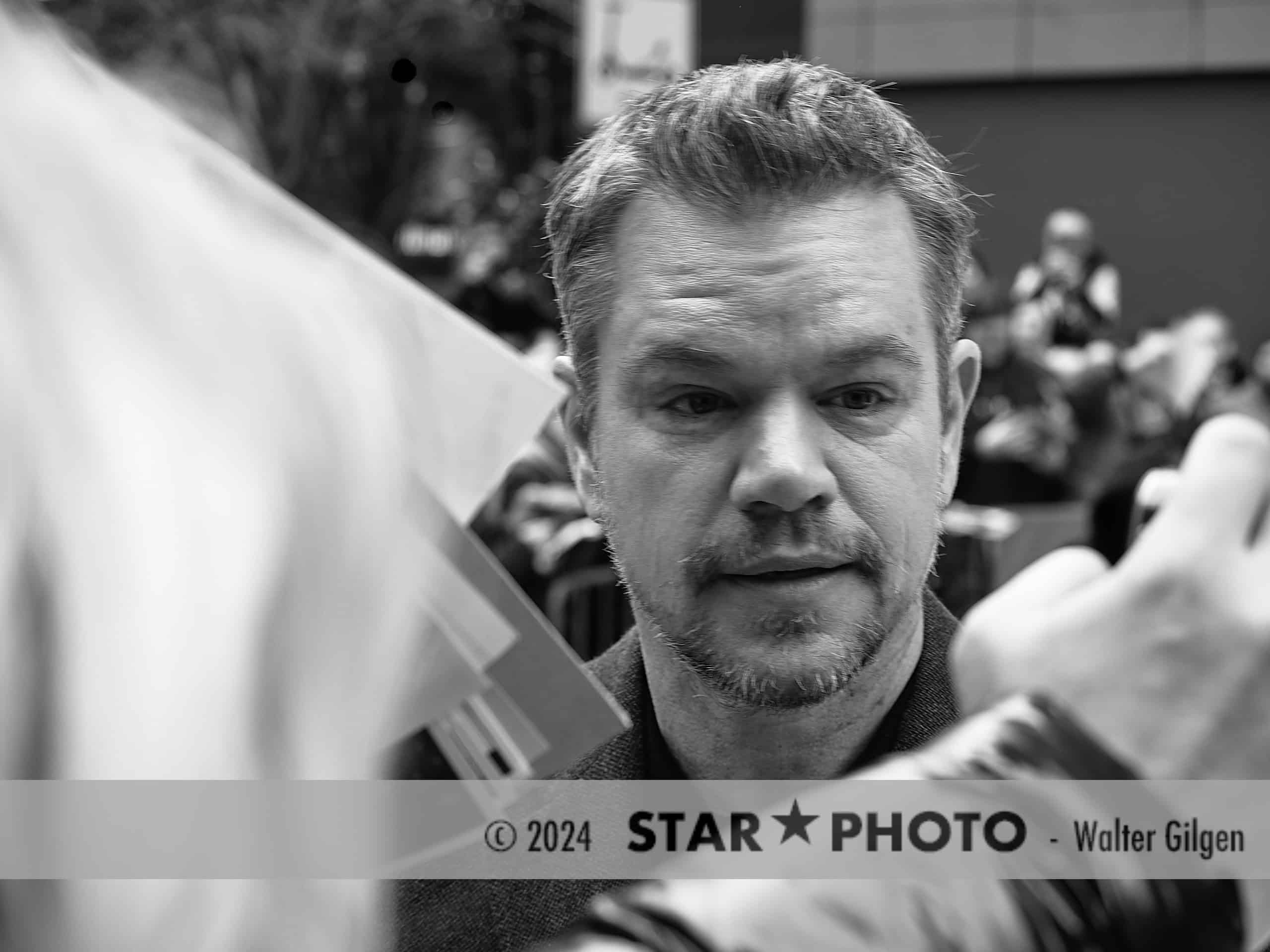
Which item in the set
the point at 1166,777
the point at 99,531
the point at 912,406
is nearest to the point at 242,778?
the point at 99,531

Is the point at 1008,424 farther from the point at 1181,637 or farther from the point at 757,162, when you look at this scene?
the point at 1181,637

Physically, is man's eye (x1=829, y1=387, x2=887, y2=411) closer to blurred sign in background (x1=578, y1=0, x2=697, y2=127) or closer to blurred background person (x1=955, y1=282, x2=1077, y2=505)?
blurred background person (x1=955, y1=282, x2=1077, y2=505)

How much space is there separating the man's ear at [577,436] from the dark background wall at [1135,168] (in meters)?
0.47

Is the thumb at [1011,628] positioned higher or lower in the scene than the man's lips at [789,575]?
higher

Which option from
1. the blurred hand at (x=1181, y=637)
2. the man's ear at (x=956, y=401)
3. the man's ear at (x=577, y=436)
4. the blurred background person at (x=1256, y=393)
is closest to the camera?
the blurred hand at (x=1181, y=637)

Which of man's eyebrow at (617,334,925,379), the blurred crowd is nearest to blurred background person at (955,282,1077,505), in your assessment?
the blurred crowd

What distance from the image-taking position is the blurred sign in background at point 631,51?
168 centimetres

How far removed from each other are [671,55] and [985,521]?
1.31m

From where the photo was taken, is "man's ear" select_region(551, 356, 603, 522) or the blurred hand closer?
the blurred hand

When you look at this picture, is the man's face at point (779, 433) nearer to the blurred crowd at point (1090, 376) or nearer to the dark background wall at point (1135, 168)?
the dark background wall at point (1135, 168)

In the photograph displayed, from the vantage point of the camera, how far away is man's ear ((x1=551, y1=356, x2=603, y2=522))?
162 cm

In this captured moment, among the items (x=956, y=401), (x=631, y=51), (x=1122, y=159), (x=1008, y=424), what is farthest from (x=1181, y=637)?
(x=1008, y=424)

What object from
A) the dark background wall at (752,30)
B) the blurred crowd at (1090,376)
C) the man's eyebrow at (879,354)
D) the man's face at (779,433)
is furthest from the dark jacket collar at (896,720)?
the dark background wall at (752,30)

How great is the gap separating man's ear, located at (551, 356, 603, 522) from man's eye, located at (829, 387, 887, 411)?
14.0 inches
